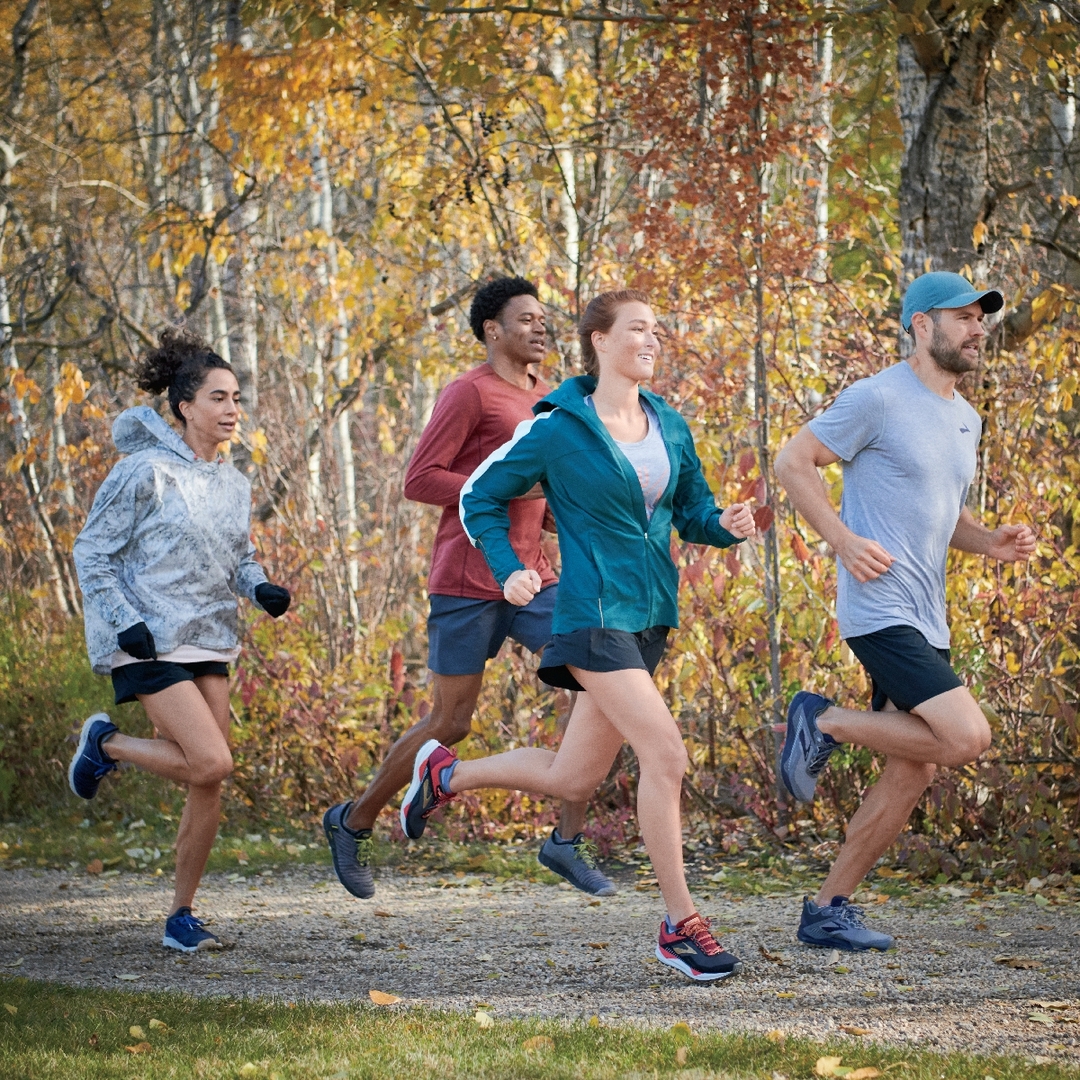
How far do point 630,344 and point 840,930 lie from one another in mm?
1974

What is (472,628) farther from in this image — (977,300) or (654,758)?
(977,300)

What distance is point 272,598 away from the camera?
17.5 feet

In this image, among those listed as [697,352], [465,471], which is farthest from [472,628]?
[697,352]

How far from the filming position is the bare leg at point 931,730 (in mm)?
4418

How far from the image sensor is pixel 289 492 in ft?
29.1

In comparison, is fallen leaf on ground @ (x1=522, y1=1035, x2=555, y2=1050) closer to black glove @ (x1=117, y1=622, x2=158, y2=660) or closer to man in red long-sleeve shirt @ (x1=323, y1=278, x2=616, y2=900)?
man in red long-sleeve shirt @ (x1=323, y1=278, x2=616, y2=900)

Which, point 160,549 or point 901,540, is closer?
point 901,540

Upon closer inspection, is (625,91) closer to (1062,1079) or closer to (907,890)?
(907,890)

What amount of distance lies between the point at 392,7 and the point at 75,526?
21.2 feet

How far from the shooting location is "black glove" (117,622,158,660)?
4.93 metres

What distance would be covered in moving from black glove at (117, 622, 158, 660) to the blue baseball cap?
2.67 metres

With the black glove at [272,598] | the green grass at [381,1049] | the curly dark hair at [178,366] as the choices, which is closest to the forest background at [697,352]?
the black glove at [272,598]

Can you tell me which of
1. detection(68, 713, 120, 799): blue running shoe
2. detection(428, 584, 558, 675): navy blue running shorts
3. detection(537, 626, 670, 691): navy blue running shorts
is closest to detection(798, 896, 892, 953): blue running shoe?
detection(537, 626, 670, 691): navy blue running shorts

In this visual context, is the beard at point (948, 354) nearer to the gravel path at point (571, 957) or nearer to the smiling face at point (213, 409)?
the gravel path at point (571, 957)
